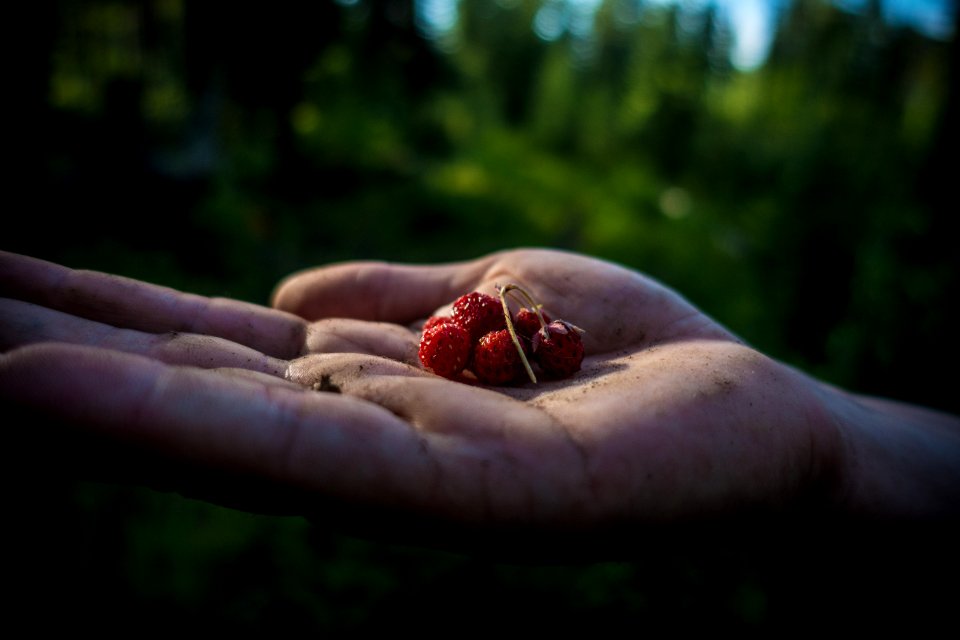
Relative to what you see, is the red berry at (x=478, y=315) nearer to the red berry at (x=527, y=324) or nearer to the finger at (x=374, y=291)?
the red berry at (x=527, y=324)

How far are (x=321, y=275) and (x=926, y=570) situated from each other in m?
3.18

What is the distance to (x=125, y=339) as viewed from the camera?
2234mm

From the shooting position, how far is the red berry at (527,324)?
2.81m

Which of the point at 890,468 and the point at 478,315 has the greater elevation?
the point at 478,315

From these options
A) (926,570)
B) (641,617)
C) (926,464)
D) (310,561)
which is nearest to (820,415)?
(926,464)

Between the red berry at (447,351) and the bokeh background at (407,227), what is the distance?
93 centimetres

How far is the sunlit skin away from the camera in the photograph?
1.69m

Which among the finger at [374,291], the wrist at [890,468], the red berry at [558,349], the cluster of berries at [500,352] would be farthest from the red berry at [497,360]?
the wrist at [890,468]

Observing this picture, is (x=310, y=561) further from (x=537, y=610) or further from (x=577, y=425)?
(x=577, y=425)

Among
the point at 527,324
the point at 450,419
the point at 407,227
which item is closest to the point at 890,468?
the point at 527,324

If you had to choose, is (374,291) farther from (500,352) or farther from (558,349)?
(558,349)

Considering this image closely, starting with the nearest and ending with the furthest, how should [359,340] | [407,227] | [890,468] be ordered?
[890,468]
[359,340]
[407,227]

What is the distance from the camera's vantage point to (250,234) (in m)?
9.63

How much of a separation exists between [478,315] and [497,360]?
0.32m
